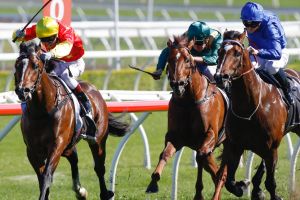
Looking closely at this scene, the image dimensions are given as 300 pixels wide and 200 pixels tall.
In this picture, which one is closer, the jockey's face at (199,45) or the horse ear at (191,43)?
the horse ear at (191,43)

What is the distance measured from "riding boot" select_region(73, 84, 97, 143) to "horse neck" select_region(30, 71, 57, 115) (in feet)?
2.14

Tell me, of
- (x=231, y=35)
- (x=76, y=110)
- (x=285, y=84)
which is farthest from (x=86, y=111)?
(x=285, y=84)

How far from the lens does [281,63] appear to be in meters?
9.70

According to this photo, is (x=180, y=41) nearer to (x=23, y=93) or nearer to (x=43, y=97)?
(x=43, y=97)

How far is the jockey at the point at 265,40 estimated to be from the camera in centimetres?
902

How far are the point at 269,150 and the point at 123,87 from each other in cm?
892

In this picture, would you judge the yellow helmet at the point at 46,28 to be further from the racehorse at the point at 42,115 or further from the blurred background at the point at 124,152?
the blurred background at the point at 124,152

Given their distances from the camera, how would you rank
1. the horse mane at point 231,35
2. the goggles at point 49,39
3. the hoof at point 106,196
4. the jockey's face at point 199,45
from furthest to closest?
the hoof at point 106,196
the jockey's face at point 199,45
the goggles at point 49,39
the horse mane at point 231,35

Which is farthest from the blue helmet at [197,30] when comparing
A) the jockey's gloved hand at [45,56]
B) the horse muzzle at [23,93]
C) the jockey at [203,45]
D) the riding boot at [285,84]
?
the horse muzzle at [23,93]

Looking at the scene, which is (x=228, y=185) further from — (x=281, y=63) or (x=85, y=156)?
(x=85, y=156)

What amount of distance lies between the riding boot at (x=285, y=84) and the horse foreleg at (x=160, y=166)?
1102 mm

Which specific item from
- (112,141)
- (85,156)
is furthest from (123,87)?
(85,156)

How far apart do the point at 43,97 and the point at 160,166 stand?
3.50 ft

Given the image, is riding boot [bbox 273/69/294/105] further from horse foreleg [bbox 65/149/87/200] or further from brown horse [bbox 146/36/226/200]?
horse foreleg [bbox 65/149/87/200]
